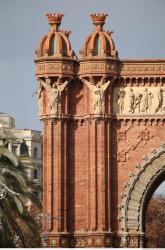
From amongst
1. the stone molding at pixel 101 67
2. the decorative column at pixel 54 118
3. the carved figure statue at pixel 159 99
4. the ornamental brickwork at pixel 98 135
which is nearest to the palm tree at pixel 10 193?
the decorative column at pixel 54 118

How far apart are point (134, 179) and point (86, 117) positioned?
8.96 ft

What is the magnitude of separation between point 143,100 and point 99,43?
8.30 ft

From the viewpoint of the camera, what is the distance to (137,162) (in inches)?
1743

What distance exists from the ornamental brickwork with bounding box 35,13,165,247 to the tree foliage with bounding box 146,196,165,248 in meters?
39.6

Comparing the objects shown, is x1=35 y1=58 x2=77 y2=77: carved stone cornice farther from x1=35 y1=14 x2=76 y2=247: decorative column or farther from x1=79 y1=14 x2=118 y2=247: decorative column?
x1=79 y1=14 x2=118 y2=247: decorative column

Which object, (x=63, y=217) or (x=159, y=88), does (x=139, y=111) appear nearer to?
(x=159, y=88)

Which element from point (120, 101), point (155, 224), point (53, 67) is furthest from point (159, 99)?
point (155, 224)

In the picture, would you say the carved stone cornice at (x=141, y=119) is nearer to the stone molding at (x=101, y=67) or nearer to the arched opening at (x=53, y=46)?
the stone molding at (x=101, y=67)

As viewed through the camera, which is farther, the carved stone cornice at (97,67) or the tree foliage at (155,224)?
the tree foliage at (155,224)

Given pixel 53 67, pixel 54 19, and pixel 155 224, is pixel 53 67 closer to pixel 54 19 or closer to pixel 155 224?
pixel 54 19

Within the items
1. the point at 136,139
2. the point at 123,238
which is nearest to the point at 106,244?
the point at 123,238

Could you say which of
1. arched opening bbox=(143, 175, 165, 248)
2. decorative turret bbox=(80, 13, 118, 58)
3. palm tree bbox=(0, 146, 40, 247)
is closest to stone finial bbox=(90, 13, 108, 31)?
decorative turret bbox=(80, 13, 118, 58)

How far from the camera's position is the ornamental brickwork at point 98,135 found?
43938 mm

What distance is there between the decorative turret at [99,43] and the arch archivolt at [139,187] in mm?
3814
